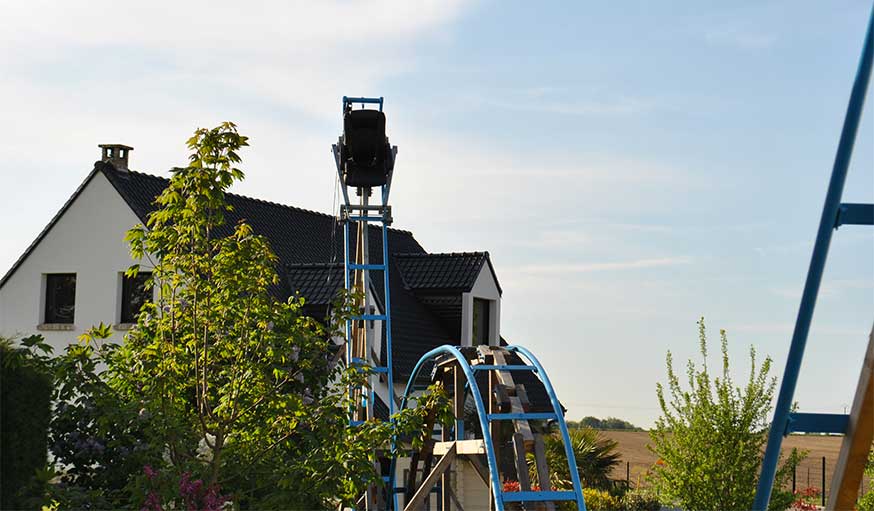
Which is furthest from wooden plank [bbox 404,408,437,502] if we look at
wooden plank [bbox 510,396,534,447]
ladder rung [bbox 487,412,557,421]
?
ladder rung [bbox 487,412,557,421]

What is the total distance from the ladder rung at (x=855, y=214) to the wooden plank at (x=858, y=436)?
493 mm

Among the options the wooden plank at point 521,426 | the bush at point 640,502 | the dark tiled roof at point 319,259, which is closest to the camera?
the wooden plank at point 521,426

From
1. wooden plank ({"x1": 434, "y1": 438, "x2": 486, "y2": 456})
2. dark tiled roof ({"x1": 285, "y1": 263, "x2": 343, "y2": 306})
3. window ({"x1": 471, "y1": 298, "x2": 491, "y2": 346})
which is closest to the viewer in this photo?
wooden plank ({"x1": 434, "y1": 438, "x2": 486, "y2": 456})

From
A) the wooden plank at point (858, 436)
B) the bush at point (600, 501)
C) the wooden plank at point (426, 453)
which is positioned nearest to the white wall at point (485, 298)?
the bush at point (600, 501)

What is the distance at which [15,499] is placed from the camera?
10.2 metres

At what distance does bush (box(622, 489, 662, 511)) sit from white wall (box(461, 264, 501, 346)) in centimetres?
489

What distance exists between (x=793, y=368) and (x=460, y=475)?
2142 centimetres

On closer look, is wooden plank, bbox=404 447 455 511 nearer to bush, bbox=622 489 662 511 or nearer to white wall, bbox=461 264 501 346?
bush, bbox=622 489 662 511

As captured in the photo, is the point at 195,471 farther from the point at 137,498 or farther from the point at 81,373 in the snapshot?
the point at 81,373

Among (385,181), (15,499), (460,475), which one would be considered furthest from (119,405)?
(460,475)

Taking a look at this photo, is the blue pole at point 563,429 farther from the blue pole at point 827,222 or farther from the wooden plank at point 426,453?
the blue pole at point 827,222

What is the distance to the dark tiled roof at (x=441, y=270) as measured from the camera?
1080 inches

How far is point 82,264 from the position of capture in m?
23.9

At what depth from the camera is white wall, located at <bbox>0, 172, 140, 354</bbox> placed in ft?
76.8
